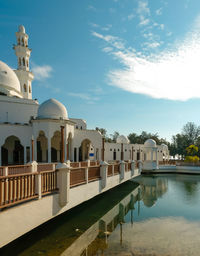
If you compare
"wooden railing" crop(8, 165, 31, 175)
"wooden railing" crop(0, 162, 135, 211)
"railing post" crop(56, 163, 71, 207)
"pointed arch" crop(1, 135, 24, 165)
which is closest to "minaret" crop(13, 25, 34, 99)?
"pointed arch" crop(1, 135, 24, 165)

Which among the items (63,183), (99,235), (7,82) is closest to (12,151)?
(7,82)

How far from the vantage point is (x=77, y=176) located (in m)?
9.45

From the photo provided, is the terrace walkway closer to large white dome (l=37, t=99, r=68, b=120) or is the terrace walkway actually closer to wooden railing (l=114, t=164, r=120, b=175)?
wooden railing (l=114, t=164, r=120, b=175)

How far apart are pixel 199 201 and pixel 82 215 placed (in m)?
9.59

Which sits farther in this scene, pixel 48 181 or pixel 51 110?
pixel 51 110

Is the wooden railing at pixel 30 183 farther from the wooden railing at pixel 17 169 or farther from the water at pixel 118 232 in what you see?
the water at pixel 118 232

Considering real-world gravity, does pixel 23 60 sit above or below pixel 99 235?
above

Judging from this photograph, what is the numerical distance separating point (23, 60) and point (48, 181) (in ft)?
101

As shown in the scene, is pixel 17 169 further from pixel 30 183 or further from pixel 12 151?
pixel 12 151

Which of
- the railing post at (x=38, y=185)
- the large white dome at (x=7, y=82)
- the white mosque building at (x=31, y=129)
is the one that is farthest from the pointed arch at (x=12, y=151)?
the railing post at (x=38, y=185)

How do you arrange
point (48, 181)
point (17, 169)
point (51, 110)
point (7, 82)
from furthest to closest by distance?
point (7, 82)
point (51, 110)
point (17, 169)
point (48, 181)

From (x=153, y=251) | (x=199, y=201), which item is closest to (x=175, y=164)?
(x=199, y=201)

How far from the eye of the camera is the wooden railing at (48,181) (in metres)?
6.95

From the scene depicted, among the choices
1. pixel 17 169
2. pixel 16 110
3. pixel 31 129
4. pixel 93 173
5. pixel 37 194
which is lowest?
pixel 93 173
